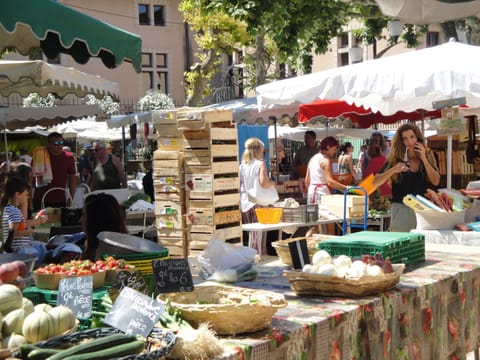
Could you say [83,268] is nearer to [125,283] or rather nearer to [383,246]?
[125,283]

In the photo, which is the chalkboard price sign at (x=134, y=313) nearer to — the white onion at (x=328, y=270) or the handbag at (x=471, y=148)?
the white onion at (x=328, y=270)

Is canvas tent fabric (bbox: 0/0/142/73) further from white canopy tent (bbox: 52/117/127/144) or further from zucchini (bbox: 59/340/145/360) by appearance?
white canopy tent (bbox: 52/117/127/144)

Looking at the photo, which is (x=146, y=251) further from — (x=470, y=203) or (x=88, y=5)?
(x=88, y=5)

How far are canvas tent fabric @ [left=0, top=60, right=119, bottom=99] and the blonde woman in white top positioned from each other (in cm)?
199

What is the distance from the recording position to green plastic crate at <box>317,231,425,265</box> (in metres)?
4.07

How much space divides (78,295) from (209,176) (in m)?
5.99

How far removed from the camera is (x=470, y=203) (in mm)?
6246

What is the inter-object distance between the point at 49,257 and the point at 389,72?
3.49 m

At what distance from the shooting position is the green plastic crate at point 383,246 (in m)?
4.07

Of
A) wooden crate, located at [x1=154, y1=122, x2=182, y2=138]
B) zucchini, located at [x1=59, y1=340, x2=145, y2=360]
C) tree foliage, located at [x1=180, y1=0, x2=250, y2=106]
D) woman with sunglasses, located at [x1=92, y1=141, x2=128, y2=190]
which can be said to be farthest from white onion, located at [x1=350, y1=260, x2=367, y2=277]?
tree foliage, located at [x1=180, y1=0, x2=250, y2=106]

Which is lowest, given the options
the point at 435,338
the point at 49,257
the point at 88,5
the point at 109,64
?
the point at 435,338

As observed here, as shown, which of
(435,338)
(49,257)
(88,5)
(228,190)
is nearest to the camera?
(435,338)

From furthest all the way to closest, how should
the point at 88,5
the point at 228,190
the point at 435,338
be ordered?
the point at 88,5 < the point at 228,190 < the point at 435,338

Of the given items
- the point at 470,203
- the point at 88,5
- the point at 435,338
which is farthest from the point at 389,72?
the point at 88,5
